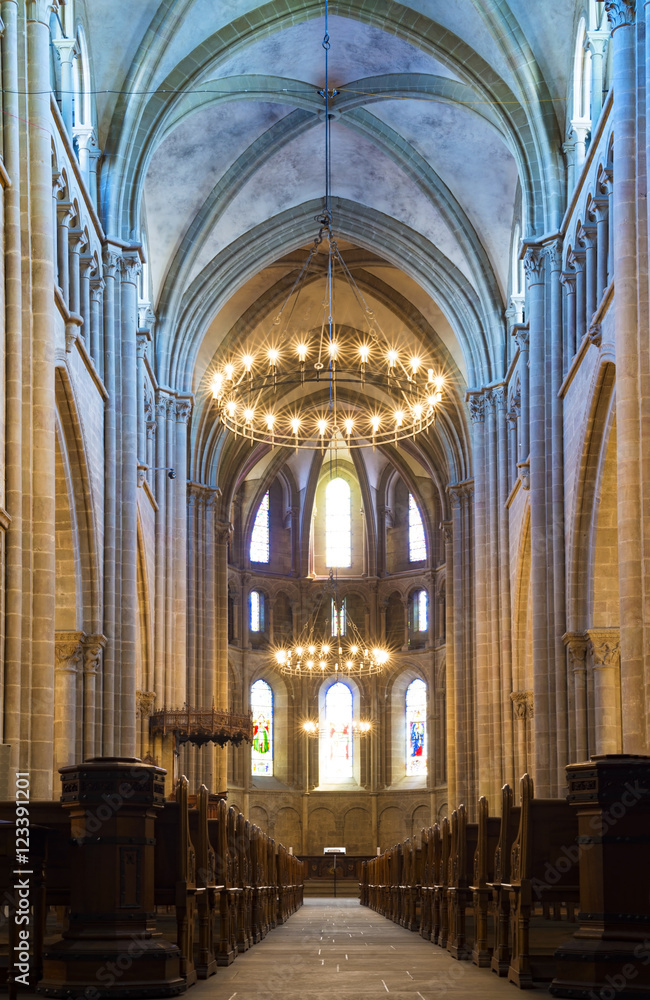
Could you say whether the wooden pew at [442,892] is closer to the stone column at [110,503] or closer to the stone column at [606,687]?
the stone column at [606,687]

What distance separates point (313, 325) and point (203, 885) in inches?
1228

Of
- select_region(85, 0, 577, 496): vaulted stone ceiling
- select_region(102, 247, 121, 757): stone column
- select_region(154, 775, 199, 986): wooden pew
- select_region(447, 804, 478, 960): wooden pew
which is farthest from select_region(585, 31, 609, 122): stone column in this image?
select_region(154, 775, 199, 986): wooden pew

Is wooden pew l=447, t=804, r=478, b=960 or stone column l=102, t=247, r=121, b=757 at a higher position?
stone column l=102, t=247, r=121, b=757

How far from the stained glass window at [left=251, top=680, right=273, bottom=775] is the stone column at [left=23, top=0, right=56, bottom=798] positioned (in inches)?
1277

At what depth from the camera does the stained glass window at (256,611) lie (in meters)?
48.7

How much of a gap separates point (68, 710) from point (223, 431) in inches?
702

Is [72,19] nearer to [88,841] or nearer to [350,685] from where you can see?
[88,841]

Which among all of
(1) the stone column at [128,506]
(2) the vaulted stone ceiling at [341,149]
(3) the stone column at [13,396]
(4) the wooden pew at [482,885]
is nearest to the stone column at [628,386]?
(4) the wooden pew at [482,885]

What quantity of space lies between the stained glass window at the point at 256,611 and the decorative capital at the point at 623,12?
33684mm

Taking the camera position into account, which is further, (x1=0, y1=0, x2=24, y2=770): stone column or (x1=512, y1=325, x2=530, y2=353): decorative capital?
(x1=512, y1=325, x2=530, y2=353): decorative capital

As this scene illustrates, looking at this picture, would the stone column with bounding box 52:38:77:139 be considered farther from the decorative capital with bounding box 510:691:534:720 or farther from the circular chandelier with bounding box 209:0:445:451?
the decorative capital with bounding box 510:691:534:720

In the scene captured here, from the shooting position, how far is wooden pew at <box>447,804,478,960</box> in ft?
39.8

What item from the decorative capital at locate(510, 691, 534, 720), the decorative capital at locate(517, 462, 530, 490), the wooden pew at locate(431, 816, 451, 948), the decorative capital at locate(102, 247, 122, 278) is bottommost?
the wooden pew at locate(431, 816, 451, 948)

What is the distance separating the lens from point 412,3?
25.8m
